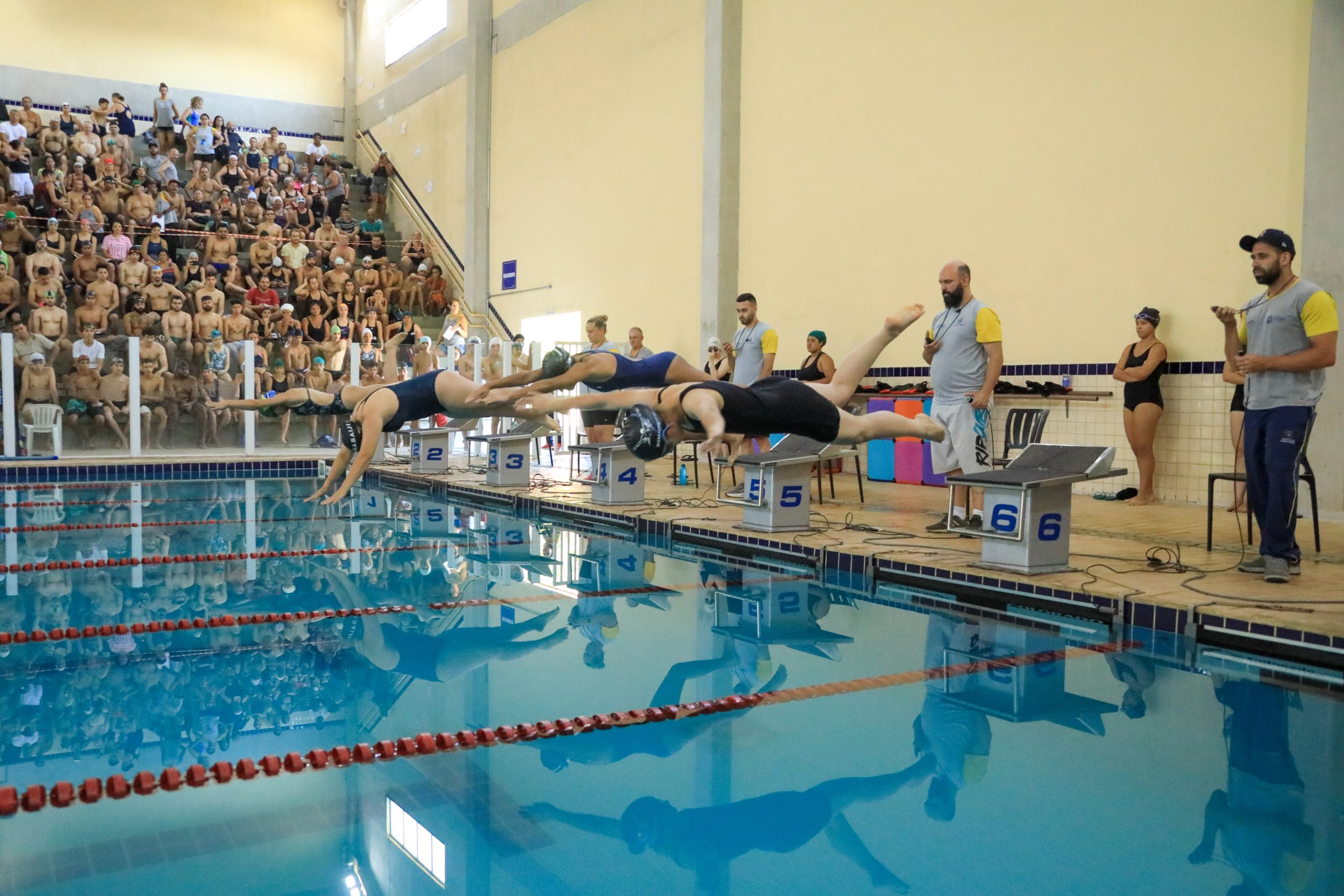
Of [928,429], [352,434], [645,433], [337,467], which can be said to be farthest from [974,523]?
[337,467]

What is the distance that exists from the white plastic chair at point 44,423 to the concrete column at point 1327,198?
36.6 feet

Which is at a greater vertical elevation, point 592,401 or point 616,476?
point 592,401

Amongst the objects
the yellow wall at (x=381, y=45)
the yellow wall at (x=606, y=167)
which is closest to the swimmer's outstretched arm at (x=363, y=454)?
the yellow wall at (x=606, y=167)

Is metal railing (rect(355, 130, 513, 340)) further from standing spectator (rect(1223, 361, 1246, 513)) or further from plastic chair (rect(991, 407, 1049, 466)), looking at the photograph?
standing spectator (rect(1223, 361, 1246, 513))

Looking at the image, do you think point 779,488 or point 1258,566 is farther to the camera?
point 779,488

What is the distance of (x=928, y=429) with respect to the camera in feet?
17.6

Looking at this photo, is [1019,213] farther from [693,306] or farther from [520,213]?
[520,213]

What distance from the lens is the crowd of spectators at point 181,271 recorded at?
37.2 ft

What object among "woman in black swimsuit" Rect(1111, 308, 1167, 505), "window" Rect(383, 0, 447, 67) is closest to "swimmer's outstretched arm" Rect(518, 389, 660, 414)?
"woman in black swimsuit" Rect(1111, 308, 1167, 505)

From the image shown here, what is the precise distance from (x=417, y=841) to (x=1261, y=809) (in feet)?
6.95

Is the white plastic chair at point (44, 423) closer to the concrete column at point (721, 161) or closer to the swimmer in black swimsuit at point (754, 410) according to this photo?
the concrete column at point (721, 161)

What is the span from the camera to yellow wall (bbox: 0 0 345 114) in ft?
60.9

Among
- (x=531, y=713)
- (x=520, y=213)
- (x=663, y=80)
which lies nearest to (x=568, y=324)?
(x=520, y=213)

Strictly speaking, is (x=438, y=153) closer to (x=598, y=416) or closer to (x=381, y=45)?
(x=381, y=45)
